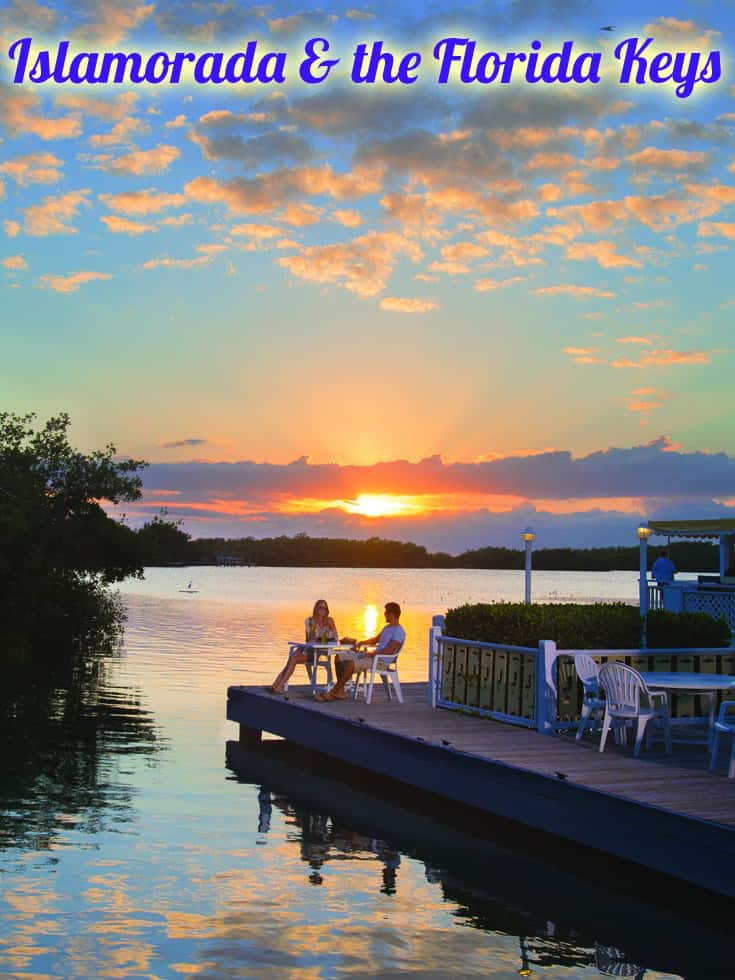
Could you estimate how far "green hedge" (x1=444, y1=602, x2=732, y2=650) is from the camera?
14648 mm

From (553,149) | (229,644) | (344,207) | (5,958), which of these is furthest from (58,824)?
(229,644)

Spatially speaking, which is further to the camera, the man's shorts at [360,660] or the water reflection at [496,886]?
the man's shorts at [360,660]

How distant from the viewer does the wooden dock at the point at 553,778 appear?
9414 millimetres

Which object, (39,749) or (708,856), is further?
(39,749)

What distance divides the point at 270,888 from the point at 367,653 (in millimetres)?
7021

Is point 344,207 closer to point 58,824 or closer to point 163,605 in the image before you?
point 58,824

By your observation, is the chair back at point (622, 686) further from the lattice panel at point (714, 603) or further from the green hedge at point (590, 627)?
the lattice panel at point (714, 603)

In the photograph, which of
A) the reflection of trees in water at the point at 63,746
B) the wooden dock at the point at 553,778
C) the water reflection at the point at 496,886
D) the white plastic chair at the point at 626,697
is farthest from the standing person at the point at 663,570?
the white plastic chair at the point at 626,697

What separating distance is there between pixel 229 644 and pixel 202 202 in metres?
19.6

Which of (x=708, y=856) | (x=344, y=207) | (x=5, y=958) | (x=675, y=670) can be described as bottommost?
(x=5, y=958)

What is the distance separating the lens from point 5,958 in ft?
26.9

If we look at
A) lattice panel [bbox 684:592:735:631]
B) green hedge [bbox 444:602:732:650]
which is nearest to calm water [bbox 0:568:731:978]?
green hedge [bbox 444:602:732:650]

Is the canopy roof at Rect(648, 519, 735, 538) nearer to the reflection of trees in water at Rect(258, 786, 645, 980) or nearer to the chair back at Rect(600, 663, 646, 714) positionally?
the chair back at Rect(600, 663, 646, 714)

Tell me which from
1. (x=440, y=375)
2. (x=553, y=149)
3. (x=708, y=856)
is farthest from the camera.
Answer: (x=440, y=375)
